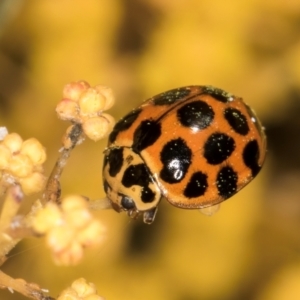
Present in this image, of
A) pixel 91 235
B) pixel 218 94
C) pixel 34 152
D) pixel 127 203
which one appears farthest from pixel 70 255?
pixel 218 94

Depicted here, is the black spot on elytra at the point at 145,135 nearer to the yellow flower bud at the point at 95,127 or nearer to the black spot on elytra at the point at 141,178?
the black spot on elytra at the point at 141,178

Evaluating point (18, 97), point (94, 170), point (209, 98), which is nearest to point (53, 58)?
point (18, 97)

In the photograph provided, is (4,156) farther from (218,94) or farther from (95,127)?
(218,94)

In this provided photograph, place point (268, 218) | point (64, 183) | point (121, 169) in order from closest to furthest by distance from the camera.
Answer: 1. point (121, 169)
2. point (64, 183)
3. point (268, 218)

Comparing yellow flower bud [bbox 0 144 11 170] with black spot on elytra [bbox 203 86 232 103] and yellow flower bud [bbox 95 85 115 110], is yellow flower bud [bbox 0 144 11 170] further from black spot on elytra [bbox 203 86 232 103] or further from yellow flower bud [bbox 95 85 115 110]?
black spot on elytra [bbox 203 86 232 103]

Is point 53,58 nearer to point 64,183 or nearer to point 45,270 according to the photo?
point 64,183

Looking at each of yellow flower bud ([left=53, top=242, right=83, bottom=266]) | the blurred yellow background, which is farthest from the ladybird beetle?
the blurred yellow background

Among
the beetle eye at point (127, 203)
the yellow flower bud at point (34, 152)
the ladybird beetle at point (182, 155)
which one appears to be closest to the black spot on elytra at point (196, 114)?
the ladybird beetle at point (182, 155)
